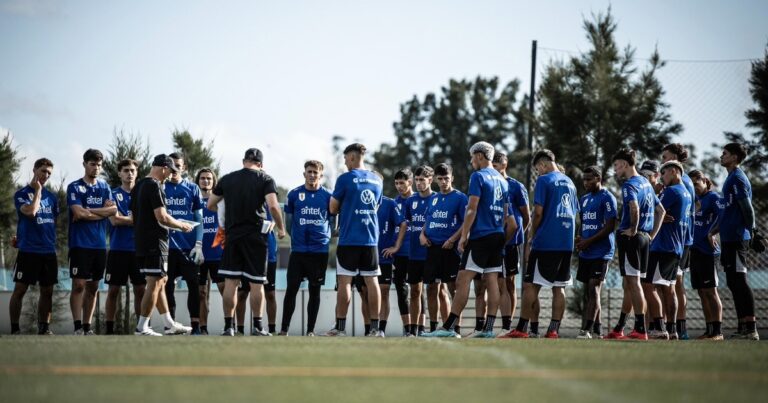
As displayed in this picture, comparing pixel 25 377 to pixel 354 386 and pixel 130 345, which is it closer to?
pixel 354 386

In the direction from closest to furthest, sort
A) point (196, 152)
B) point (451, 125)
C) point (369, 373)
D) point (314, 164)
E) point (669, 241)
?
point (369, 373)
point (669, 241)
point (314, 164)
point (196, 152)
point (451, 125)

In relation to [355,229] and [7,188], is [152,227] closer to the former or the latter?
[355,229]

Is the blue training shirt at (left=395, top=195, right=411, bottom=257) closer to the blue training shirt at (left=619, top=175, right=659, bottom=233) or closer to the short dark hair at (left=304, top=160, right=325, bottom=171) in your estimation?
the short dark hair at (left=304, top=160, right=325, bottom=171)

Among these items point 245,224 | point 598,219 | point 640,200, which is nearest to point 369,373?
point 245,224

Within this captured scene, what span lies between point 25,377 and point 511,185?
7.74 meters

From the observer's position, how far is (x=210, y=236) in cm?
1362

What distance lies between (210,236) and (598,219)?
17.9 feet

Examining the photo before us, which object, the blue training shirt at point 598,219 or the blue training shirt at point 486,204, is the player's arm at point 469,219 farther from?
the blue training shirt at point 598,219

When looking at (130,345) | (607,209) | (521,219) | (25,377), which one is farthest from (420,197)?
(25,377)

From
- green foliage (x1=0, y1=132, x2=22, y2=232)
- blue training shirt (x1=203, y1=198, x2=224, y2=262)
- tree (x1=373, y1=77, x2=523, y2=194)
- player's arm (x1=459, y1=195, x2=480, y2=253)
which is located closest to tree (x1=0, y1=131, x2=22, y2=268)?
green foliage (x1=0, y1=132, x2=22, y2=232)

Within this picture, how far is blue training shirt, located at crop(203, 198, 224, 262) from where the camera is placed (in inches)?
531

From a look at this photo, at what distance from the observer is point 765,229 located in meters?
20.3

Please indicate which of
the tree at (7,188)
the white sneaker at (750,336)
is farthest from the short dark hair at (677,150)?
the tree at (7,188)

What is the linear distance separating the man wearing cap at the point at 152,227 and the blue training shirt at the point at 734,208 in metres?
6.83
